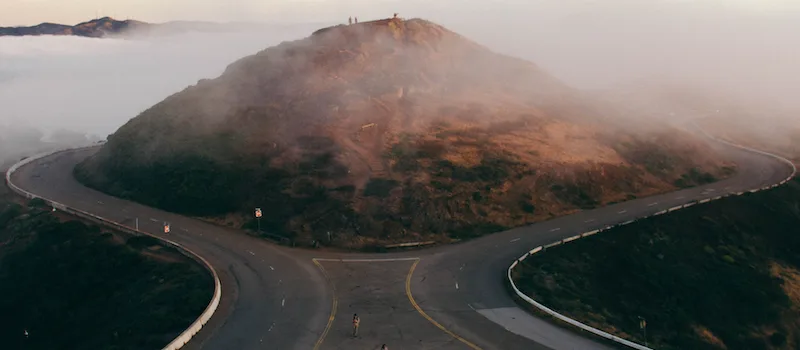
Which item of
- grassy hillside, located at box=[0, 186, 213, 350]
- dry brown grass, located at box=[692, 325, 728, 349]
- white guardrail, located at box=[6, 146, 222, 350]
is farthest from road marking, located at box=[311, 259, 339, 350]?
dry brown grass, located at box=[692, 325, 728, 349]

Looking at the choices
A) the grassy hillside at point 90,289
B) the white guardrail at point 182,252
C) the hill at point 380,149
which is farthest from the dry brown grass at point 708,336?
the grassy hillside at point 90,289

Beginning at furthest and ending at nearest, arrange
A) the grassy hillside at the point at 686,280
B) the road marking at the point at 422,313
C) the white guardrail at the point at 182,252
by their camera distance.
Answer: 1. the grassy hillside at the point at 686,280
2. the road marking at the point at 422,313
3. the white guardrail at the point at 182,252

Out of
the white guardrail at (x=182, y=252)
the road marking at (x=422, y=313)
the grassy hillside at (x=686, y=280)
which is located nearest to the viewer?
the white guardrail at (x=182, y=252)

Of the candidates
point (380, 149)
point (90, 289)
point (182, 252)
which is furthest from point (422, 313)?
point (380, 149)

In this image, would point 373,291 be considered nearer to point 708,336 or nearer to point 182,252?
point 182,252

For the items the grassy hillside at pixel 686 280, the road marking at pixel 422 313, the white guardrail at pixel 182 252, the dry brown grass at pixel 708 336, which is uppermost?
the white guardrail at pixel 182 252

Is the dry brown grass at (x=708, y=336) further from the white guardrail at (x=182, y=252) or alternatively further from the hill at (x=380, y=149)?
the white guardrail at (x=182, y=252)

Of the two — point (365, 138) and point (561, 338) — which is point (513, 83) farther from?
point (561, 338)
